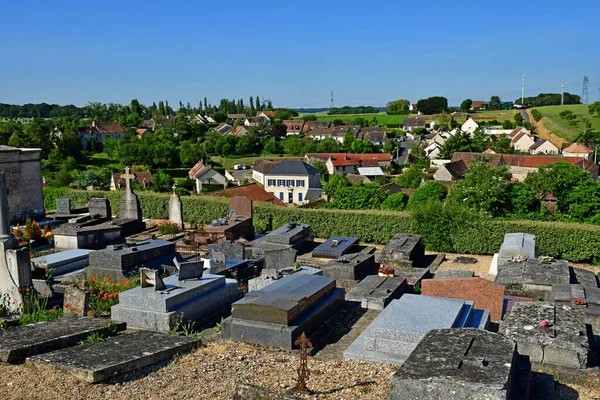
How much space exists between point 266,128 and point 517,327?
100 m

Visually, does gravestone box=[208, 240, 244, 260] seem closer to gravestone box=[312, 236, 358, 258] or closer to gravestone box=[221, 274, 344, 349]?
gravestone box=[312, 236, 358, 258]

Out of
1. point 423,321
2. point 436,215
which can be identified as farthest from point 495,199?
point 423,321

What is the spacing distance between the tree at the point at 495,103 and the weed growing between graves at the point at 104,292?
6169 inches

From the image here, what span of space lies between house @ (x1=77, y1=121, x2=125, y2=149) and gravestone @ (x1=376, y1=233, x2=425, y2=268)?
83.1 meters

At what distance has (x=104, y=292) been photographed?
10.7m

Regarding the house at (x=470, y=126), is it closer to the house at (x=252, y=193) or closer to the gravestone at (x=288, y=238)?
the house at (x=252, y=193)

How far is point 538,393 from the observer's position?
661cm

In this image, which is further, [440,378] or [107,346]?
[107,346]

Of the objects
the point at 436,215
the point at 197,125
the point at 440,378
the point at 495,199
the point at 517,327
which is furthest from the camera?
the point at 197,125

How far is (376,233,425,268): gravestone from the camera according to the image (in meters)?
16.2

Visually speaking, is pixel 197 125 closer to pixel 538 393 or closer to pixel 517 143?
pixel 517 143

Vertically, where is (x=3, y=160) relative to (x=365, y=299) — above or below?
above

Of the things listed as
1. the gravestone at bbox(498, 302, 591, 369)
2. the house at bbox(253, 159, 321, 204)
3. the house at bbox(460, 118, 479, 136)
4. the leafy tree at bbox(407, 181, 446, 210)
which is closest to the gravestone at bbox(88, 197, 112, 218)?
the gravestone at bbox(498, 302, 591, 369)

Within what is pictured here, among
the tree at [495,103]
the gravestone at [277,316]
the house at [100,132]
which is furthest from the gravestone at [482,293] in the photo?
the tree at [495,103]
